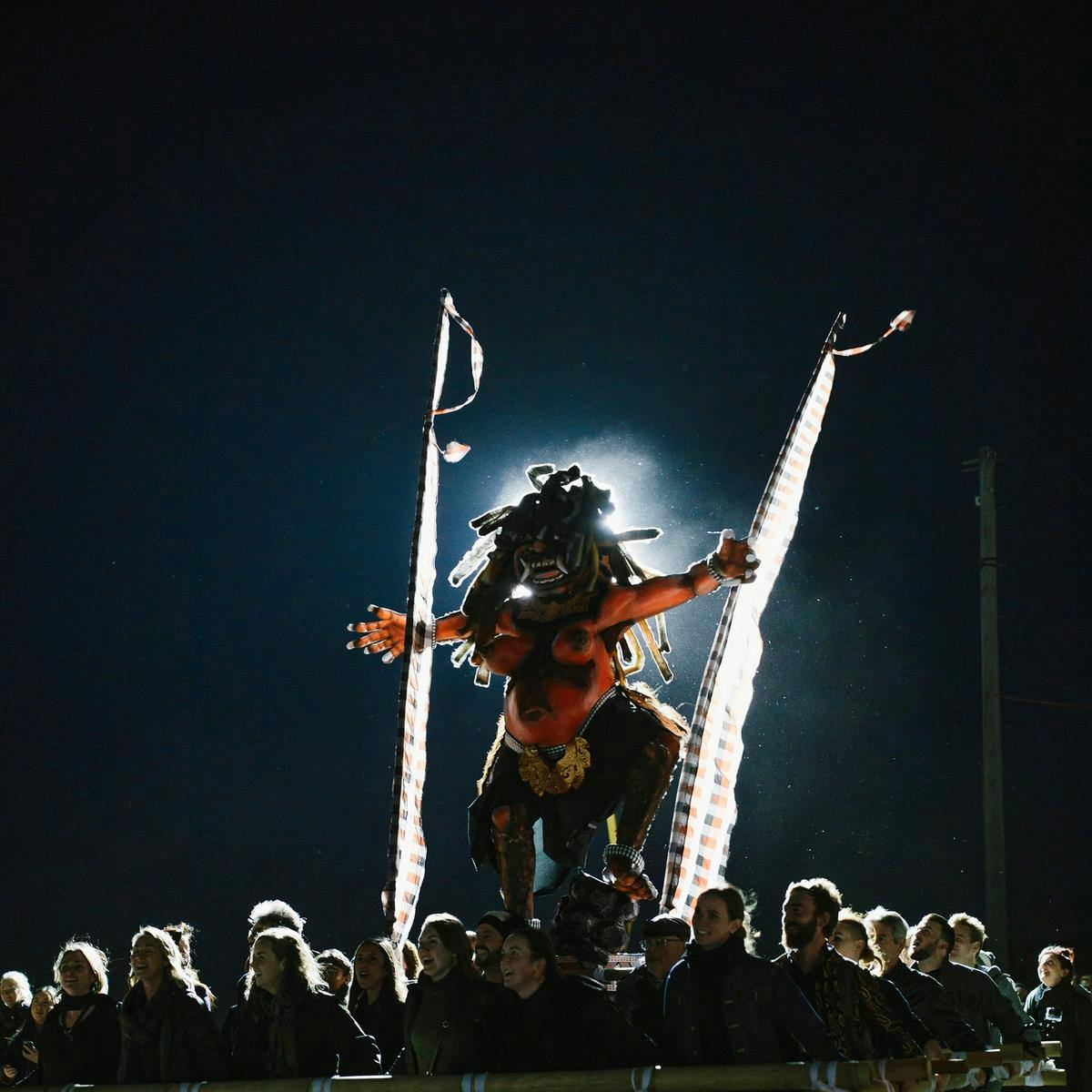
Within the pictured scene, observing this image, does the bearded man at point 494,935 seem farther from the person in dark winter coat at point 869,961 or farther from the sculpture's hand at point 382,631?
the sculpture's hand at point 382,631

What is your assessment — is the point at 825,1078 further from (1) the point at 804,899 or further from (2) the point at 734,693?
(2) the point at 734,693

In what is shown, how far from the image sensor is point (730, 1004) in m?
4.20

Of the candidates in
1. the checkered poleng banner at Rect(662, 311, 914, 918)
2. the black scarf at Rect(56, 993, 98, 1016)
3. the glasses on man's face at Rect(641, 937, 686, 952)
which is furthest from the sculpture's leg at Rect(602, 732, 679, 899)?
the black scarf at Rect(56, 993, 98, 1016)

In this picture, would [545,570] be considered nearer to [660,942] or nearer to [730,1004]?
[660,942]

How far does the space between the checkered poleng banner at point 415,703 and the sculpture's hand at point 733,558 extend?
1.31 m

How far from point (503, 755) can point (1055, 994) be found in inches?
112

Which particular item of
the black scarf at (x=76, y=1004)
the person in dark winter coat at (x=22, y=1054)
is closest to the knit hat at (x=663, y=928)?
the black scarf at (x=76, y=1004)

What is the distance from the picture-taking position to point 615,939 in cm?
605

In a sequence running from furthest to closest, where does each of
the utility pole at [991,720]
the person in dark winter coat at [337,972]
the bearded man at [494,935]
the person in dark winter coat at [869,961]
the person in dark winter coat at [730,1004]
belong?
the utility pole at [991,720] → the person in dark winter coat at [337,972] → the bearded man at [494,935] → the person in dark winter coat at [869,961] → the person in dark winter coat at [730,1004]

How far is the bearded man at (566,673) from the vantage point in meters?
6.58

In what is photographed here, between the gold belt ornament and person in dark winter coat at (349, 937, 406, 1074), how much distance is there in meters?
1.54

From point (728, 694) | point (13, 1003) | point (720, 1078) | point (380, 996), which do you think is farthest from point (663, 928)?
point (13, 1003)

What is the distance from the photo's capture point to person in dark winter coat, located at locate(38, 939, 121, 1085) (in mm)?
5160

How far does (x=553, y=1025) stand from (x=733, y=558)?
277cm
